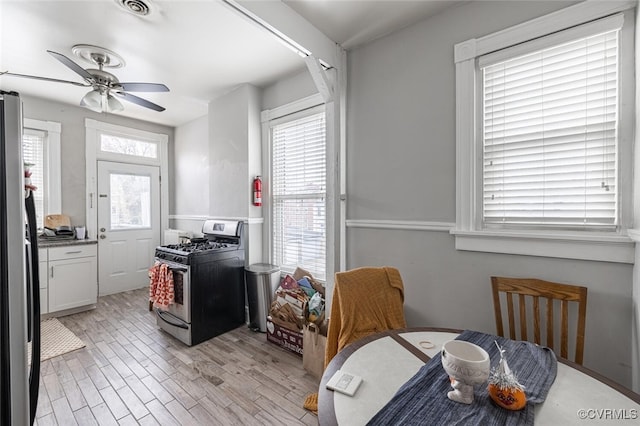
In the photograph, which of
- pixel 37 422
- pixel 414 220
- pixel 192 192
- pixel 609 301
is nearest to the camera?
pixel 609 301

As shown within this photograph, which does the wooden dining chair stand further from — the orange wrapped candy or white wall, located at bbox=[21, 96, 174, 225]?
white wall, located at bbox=[21, 96, 174, 225]

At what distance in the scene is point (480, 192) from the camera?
1.93 metres

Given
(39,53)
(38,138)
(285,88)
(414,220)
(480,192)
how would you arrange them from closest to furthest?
1. (480,192)
2. (414,220)
3. (39,53)
4. (285,88)
5. (38,138)

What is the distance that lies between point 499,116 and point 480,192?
52cm

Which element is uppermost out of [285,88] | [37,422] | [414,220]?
[285,88]

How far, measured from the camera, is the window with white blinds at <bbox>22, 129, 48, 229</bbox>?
3.75 meters

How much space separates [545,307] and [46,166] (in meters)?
5.73

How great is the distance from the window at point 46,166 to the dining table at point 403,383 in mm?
4744

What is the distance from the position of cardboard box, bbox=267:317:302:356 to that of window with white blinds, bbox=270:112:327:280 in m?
0.62

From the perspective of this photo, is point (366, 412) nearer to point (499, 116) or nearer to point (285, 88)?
point (499, 116)

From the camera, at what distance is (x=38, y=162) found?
3.81 metres

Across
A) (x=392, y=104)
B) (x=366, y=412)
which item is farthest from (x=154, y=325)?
(x=392, y=104)

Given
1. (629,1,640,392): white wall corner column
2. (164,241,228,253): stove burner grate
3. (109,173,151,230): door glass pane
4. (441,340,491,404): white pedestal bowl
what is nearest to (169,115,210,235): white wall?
Answer: (109,173,151,230): door glass pane

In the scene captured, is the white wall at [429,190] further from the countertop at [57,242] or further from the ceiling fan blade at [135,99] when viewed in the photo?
the countertop at [57,242]
